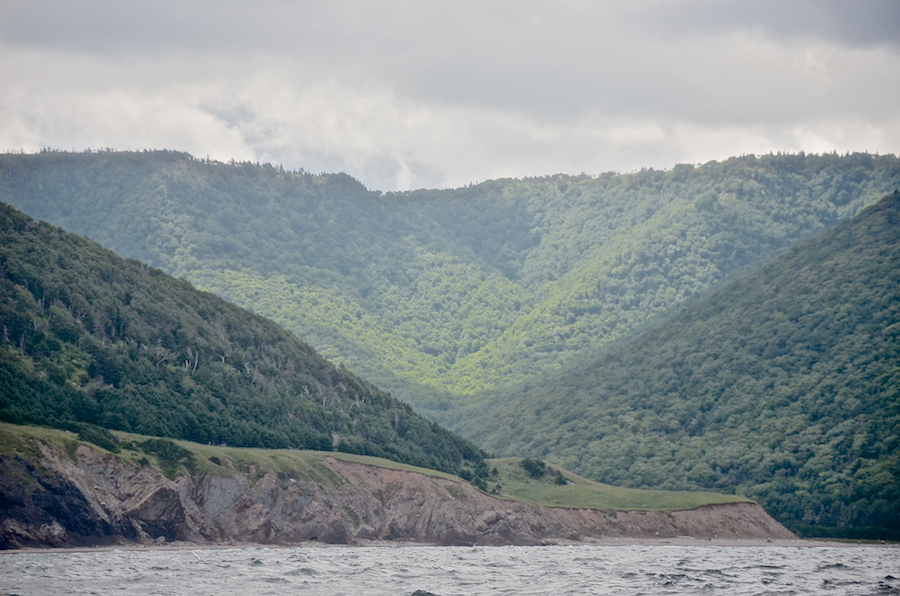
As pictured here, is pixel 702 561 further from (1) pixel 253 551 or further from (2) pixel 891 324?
(2) pixel 891 324

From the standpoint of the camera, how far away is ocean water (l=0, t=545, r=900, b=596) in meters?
51.4

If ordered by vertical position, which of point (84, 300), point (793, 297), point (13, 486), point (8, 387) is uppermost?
point (793, 297)

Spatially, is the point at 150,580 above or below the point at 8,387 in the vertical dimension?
below

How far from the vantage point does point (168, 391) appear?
104 metres

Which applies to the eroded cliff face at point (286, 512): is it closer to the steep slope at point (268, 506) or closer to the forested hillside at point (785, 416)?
the steep slope at point (268, 506)

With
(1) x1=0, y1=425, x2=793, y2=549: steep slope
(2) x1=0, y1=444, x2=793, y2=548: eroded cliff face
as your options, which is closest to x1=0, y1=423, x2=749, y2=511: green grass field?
(1) x1=0, y1=425, x2=793, y2=549: steep slope

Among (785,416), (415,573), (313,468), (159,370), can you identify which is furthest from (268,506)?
(785,416)

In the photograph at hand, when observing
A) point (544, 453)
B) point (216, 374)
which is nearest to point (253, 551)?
point (216, 374)

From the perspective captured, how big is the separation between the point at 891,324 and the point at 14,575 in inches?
5865

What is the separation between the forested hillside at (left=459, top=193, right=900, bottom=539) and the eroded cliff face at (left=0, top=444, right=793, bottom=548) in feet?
49.4

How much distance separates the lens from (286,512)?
9000 cm

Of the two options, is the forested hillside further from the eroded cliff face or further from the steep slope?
the steep slope

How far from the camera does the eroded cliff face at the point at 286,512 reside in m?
69.7

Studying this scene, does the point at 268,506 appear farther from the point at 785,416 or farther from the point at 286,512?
the point at 785,416
